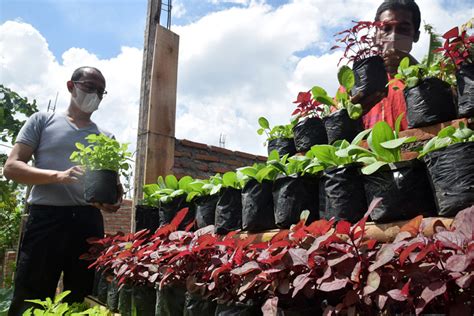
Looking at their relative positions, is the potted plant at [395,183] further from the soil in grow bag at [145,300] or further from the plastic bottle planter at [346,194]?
the soil in grow bag at [145,300]

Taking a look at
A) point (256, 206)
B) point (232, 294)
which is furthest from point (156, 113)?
point (232, 294)

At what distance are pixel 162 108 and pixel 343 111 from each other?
5.93ft

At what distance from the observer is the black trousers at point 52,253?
234cm

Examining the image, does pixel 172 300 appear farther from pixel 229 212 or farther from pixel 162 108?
pixel 162 108

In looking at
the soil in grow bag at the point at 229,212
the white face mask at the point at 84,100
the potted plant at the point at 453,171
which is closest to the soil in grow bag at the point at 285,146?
the soil in grow bag at the point at 229,212

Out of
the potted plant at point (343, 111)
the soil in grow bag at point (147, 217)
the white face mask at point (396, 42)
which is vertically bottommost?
the soil in grow bag at point (147, 217)

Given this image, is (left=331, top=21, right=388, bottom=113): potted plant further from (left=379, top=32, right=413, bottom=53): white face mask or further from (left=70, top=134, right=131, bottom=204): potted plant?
(left=70, top=134, right=131, bottom=204): potted plant

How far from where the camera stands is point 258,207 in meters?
1.95

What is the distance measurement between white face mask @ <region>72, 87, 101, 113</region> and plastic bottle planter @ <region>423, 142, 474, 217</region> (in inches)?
87.0

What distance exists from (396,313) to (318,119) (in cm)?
175

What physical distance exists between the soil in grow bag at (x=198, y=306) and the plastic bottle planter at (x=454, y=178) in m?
0.83

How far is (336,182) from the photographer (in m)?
1.58

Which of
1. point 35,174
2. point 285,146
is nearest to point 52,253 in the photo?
point 35,174

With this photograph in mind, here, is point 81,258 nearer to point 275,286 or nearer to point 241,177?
point 241,177
